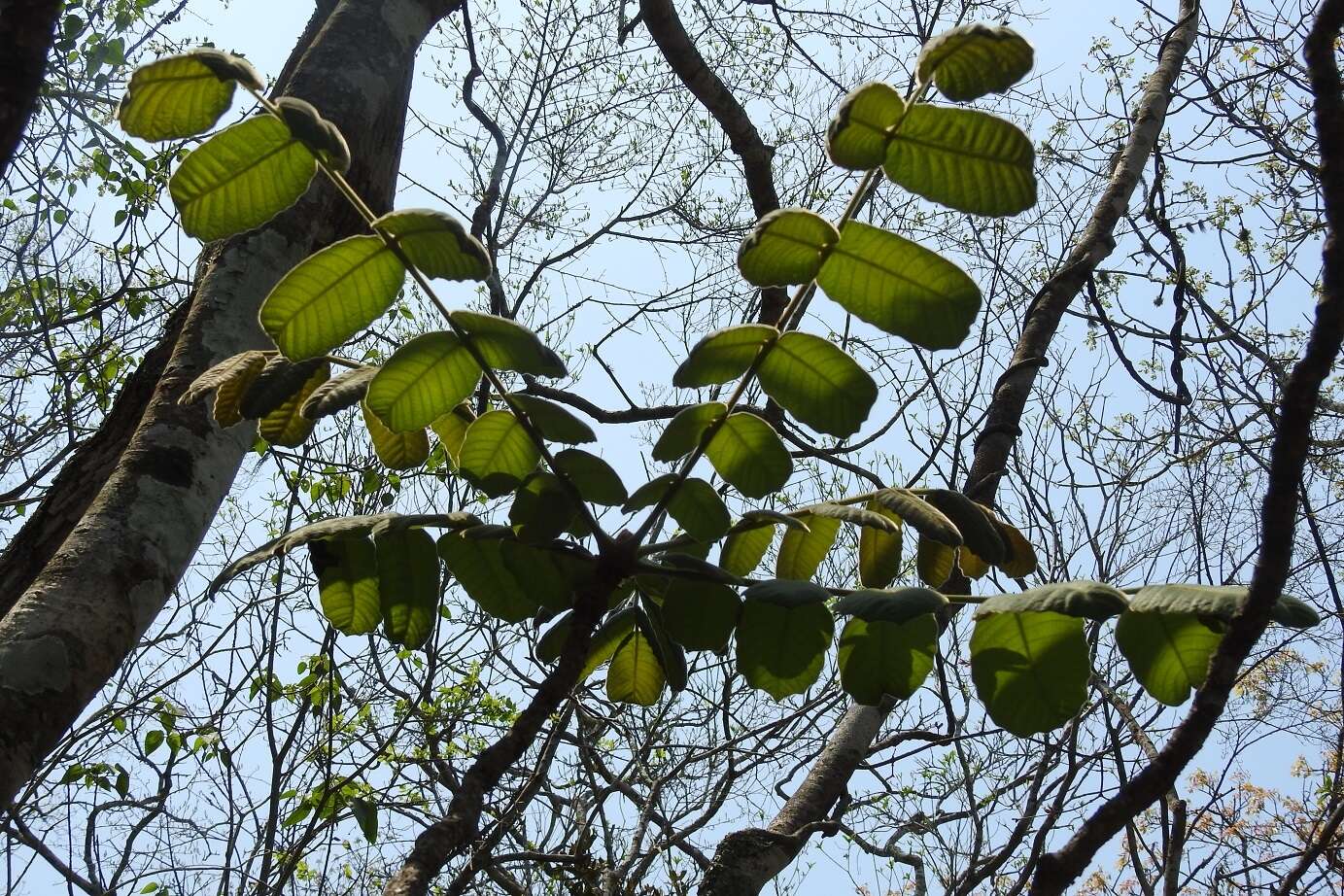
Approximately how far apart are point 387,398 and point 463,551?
21 centimetres

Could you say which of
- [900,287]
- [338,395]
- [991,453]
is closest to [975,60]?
[900,287]

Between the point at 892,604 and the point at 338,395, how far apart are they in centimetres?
56

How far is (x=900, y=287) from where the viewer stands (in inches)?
37.7

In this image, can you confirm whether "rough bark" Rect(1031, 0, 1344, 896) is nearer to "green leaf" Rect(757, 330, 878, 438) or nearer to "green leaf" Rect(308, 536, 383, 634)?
"green leaf" Rect(757, 330, 878, 438)

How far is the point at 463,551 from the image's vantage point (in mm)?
1133

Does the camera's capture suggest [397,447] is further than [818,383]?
Yes

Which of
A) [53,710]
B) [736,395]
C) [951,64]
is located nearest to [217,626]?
[53,710]

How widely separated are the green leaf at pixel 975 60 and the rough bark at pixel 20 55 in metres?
0.68

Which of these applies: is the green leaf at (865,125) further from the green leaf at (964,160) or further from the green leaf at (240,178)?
the green leaf at (240,178)

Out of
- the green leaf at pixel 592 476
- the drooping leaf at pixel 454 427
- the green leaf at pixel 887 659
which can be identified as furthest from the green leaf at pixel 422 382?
the green leaf at pixel 887 659

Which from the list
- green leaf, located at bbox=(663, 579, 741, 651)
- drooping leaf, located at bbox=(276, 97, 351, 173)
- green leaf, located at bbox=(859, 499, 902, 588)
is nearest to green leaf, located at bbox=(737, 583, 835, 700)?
green leaf, located at bbox=(663, 579, 741, 651)

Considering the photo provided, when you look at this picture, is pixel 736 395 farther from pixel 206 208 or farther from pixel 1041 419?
pixel 1041 419

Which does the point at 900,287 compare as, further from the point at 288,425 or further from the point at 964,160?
the point at 288,425

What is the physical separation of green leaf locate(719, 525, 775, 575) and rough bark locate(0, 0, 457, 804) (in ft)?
2.14
